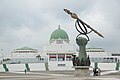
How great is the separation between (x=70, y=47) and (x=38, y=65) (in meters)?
25.6

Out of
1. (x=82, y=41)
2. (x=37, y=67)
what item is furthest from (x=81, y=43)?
(x=37, y=67)

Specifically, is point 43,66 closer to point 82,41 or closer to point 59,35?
point 59,35

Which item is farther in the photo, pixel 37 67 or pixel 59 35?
pixel 59 35

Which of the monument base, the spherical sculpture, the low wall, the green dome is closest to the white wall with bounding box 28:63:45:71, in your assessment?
the low wall

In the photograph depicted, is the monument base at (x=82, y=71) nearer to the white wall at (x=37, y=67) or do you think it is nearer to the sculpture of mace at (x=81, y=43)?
the sculpture of mace at (x=81, y=43)

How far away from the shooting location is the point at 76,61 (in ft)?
145

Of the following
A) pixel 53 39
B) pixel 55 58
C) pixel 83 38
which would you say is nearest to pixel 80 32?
pixel 83 38

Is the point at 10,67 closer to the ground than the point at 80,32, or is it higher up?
closer to the ground

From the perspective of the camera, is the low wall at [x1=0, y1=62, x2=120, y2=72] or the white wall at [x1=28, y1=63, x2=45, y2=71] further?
the white wall at [x1=28, y1=63, x2=45, y2=71]

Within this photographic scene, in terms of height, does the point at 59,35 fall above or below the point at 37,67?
above

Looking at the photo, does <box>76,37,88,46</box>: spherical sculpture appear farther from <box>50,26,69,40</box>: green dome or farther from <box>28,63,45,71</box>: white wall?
<box>50,26,69,40</box>: green dome

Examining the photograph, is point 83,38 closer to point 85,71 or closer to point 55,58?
point 85,71

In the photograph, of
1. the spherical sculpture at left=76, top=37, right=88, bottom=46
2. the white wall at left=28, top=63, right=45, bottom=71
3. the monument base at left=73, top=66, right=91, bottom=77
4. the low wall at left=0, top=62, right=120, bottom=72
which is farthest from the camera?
the white wall at left=28, top=63, right=45, bottom=71

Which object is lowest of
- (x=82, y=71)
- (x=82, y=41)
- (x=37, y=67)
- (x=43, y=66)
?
(x=82, y=71)
